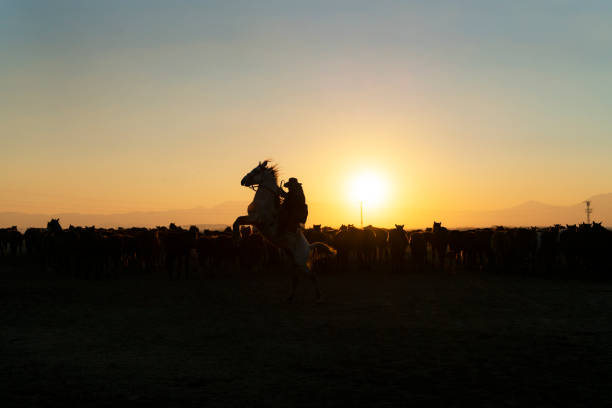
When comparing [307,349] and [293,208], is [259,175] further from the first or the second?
[307,349]

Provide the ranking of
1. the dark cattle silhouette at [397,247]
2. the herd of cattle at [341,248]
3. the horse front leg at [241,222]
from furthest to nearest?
Answer: the dark cattle silhouette at [397,247] < the herd of cattle at [341,248] < the horse front leg at [241,222]

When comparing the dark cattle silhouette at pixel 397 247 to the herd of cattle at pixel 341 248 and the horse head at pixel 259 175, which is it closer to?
the herd of cattle at pixel 341 248

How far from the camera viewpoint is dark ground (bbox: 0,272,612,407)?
669 cm

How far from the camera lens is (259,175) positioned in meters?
15.1

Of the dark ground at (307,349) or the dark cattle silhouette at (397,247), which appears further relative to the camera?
the dark cattle silhouette at (397,247)

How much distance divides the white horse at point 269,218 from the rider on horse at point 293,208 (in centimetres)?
15

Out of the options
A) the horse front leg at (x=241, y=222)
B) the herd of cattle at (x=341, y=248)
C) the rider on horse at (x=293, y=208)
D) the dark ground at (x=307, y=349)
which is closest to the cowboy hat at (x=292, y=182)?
the rider on horse at (x=293, y=208)

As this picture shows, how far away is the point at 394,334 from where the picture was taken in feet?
34.9

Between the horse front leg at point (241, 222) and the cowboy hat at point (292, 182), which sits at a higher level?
the cowboy hat at point (292, 182)

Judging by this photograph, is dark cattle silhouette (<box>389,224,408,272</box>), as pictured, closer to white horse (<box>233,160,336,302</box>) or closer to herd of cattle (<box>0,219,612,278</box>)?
herd of cattle (<box>0,219,612,278</box>)

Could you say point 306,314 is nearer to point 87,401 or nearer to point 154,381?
point 154,381

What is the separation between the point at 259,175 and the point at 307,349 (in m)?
6.70

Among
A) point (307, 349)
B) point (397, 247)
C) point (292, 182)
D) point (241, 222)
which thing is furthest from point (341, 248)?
point (307, 349)

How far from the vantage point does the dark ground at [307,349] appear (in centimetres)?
669
